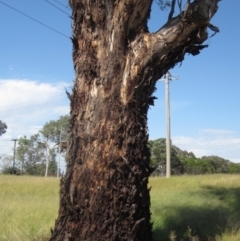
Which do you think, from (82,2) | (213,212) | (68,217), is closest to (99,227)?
(68,217)

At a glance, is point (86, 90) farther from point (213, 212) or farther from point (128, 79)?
point (213, 212)

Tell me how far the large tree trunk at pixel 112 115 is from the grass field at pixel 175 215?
5.43 feet

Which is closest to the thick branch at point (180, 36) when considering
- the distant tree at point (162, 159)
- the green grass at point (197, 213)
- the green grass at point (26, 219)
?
the green grass at point (197, 213)

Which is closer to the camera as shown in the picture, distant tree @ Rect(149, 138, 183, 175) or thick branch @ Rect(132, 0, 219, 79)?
thick branch @ Rect(132, 0, 219, 79)

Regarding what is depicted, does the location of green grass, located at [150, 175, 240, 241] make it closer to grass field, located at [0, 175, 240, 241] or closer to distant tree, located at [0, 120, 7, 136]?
grass field, located at [0, 175, 240, 241]

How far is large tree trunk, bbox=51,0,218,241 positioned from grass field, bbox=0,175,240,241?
166cm

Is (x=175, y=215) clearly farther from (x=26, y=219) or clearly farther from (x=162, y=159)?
(x=162, y=159)

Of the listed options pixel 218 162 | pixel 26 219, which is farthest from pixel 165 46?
pixel 218 162

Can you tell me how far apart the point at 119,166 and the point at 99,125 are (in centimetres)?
56

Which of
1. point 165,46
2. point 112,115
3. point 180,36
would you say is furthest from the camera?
point 180,36

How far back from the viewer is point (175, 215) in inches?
391

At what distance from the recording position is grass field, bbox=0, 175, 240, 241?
26.7 feet

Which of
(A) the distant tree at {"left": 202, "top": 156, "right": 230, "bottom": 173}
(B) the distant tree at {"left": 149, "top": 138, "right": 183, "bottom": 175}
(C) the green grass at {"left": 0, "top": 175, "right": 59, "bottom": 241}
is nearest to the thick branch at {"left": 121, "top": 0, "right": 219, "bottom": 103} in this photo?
(C) the green grass at {"left": 0, "top": 175, "right": 59, "bottom": 241}

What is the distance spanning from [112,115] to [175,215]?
4515mm
